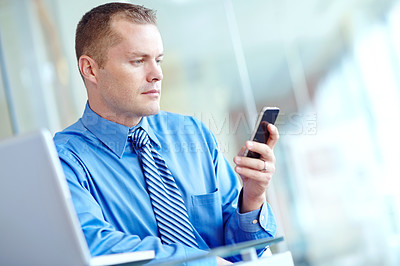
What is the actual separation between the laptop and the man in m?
0.31

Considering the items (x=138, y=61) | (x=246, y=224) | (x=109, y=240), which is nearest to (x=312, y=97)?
(x=138, y=61)

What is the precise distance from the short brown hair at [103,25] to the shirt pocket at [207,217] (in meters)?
0.63

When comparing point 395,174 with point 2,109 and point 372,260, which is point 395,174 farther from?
point 2,109

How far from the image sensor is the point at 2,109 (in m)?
2.94

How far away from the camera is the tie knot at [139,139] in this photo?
1.54 metres

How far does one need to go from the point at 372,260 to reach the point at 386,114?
1.57m

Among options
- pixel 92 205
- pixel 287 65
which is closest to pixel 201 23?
pixel 287 65

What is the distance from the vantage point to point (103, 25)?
1.67m

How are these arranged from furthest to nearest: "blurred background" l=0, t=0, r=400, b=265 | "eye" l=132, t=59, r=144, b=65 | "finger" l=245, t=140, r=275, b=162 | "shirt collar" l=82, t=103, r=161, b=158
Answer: "blurred background" l=0, t=0, r=400, b=265, "eye" l=132, t=59, r=144, b=65, "shirt collar" l=82, t=103, r=161, b=158, "finger" l=245, t=140, r=275, b=162

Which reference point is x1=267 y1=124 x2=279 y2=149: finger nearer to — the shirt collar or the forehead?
the shirt collar

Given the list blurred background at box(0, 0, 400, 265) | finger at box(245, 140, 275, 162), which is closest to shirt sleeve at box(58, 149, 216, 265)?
finger at box(245, 140, 275, 162)

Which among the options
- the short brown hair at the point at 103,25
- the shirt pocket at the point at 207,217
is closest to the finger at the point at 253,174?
the shirt pocket at the point at 207,217

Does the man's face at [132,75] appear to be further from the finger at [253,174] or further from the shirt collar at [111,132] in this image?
the finger at [253,174]

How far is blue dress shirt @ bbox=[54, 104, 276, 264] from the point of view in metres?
1.40
